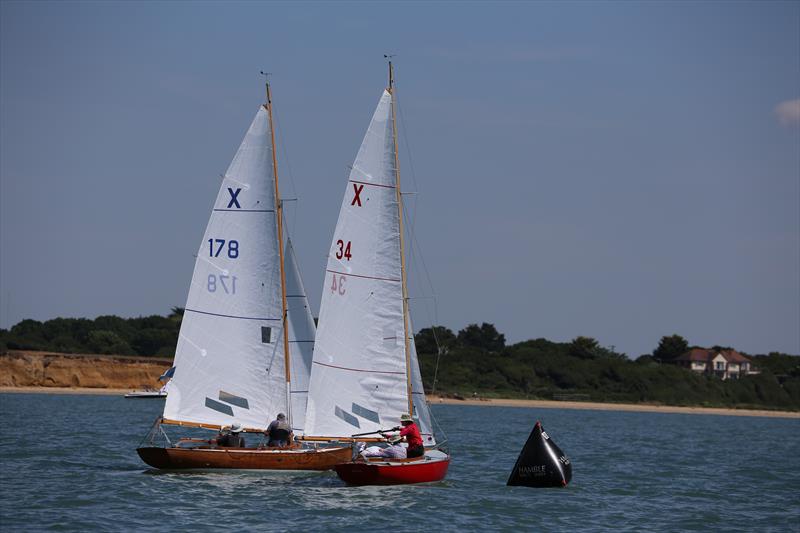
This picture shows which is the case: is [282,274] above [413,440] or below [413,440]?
above

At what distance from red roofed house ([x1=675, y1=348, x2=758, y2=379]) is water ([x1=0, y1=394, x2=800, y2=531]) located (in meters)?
102

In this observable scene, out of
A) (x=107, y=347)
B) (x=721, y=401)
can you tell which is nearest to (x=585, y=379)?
(x=721, y=401)

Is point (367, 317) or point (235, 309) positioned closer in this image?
point (367, 317)

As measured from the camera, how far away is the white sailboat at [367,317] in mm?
33781

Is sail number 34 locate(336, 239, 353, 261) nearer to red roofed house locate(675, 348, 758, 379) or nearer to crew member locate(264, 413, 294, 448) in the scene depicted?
crew member locate(264, 413, 294, 448)

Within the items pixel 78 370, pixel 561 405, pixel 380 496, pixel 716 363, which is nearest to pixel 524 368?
pixel 561 405

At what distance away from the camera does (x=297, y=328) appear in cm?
3669

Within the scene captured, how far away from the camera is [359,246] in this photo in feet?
111

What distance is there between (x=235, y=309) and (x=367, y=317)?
4.16 metres

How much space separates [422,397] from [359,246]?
4594 mm

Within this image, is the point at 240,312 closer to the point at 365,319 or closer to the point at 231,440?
the point at 231,440

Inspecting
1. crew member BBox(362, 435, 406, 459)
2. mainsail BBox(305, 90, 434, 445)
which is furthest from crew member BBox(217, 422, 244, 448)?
crew member BBox(362, 435, 406, 459)

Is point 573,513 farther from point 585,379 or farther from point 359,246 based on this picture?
point 585,379

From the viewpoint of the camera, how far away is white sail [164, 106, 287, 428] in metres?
35.1
